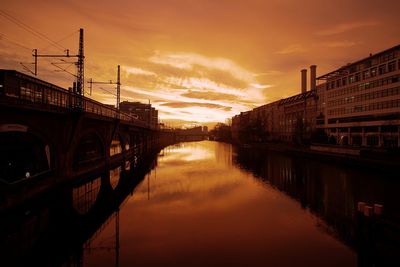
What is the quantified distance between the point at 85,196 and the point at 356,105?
83.1 m

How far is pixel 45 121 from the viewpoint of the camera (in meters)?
29.6

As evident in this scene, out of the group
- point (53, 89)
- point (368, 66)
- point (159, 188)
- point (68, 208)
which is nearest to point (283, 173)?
point (159, 188)

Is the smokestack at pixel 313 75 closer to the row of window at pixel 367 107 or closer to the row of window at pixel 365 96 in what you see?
the row of window at pixel 365 96

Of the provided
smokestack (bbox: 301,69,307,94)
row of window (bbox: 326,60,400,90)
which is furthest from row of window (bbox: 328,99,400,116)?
smokestack (bbox: 301,69,307,94)

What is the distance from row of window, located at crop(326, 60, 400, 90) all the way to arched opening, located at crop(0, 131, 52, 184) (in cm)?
8158

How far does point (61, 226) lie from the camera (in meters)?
22.7

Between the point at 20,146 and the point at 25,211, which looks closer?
the point at 25,211

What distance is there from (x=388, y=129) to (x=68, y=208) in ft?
264

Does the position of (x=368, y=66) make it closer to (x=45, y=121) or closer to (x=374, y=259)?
(x=374, y=259)

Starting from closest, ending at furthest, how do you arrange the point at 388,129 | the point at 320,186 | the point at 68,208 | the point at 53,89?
the point at 68,208, the point at 53,89, the point at 320,186, the point at 388,129

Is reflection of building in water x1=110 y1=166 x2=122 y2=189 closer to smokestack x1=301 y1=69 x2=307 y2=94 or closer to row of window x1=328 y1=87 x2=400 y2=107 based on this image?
row of window x1=328 y1=87 x2=400 y2=107

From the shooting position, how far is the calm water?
17.2 m

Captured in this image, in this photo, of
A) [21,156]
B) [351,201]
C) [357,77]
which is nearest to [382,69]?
[357,77]

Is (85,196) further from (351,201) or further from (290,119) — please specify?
(290,119)
